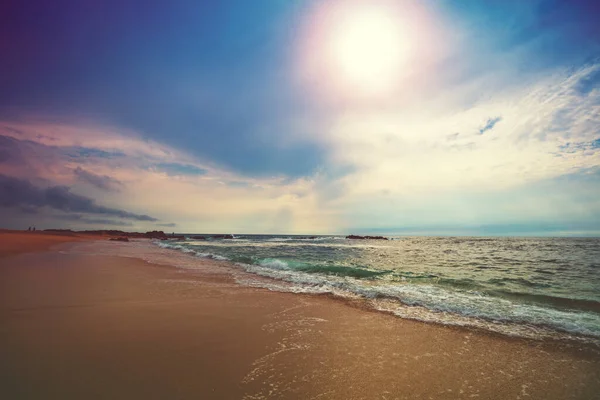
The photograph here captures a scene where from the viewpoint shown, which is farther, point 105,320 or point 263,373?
point 105,320

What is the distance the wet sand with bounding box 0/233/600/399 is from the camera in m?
3.85

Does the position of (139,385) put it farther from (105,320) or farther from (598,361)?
(598,361)

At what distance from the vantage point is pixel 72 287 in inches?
383

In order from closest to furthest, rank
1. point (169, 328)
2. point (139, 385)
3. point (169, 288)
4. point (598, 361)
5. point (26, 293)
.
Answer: point (139, 385)
point (598, 361)
point (169, 328)
point (26, 293)
point (169, 288)

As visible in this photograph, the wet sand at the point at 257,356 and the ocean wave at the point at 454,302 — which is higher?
the wet sand at the point at 257,356

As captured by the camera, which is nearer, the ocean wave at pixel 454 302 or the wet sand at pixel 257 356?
the wet sand at pixel 257 356

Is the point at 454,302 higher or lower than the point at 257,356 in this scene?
lower

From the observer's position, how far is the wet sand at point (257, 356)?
385 centimetres

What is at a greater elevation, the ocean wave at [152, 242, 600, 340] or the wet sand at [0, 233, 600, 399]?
the wet sand at [0, 233, 600, 399]

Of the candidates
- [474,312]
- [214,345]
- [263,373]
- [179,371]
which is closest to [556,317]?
[474,312]

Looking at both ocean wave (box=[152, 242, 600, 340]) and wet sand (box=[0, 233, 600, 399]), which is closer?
wet sand (box=[0, 233, 600, 399])

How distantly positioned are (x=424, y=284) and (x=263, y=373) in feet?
33.0

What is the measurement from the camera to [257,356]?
15.9 feet

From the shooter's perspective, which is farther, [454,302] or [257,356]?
[454,302]
